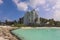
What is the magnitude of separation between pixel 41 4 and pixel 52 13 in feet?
1.30

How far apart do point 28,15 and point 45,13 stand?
52cm

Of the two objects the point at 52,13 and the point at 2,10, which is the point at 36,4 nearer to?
the point at 52,13

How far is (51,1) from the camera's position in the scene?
6.88 m

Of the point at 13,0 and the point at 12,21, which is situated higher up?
the point at 13,0

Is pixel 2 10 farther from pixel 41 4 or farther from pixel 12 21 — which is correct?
pixel 41 4

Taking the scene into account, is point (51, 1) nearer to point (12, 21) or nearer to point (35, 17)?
point (35, 17)

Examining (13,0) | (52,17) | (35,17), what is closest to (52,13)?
(52,17)

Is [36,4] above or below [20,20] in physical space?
above

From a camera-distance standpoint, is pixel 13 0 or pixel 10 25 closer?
pixel 13 0

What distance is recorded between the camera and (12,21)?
22.9 ft

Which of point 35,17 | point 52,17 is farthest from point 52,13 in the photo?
point 35,17

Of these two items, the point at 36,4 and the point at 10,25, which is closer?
the point at 36,4

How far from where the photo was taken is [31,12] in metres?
7.01

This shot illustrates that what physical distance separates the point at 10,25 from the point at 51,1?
4.66 feet
